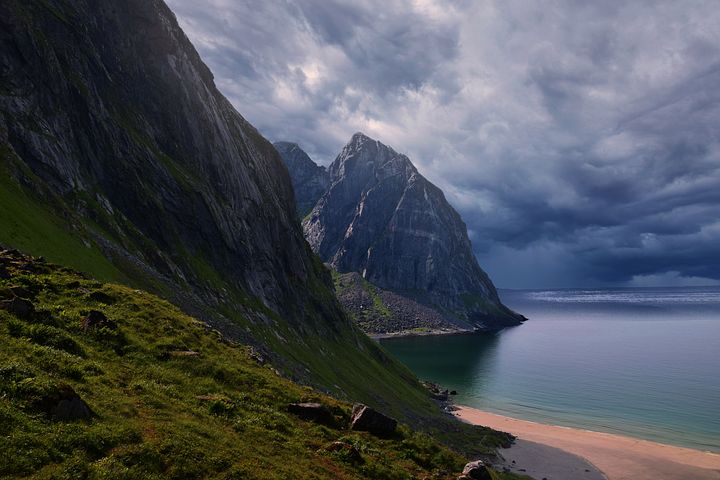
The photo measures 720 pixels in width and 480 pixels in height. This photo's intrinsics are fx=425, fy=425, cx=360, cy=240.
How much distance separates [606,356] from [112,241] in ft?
665

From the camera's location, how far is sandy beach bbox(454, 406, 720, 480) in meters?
73.1

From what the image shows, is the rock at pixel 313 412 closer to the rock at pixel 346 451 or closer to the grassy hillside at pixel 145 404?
the grassy hillside at pixel 145 404

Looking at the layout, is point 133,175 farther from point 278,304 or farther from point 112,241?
point 278,304

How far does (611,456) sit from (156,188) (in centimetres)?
11342

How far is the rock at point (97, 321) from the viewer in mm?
25922

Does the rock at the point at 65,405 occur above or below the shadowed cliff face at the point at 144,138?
below

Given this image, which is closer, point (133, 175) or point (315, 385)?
point (315, 385)

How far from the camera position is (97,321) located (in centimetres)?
2641

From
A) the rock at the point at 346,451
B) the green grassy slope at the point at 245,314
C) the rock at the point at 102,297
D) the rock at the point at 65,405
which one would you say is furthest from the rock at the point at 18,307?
the green grassy slope at the point at 245,314

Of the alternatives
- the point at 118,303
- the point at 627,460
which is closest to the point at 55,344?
the point at 118,303

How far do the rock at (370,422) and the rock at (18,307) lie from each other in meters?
20.1

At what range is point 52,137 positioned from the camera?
78312mm

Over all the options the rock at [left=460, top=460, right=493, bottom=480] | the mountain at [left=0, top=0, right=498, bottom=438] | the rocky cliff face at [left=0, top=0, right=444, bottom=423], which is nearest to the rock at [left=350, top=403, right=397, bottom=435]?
the rock at [left=460, top=460, right=493, bottom=480]

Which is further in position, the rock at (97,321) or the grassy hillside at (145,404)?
the rock at (97,321)
